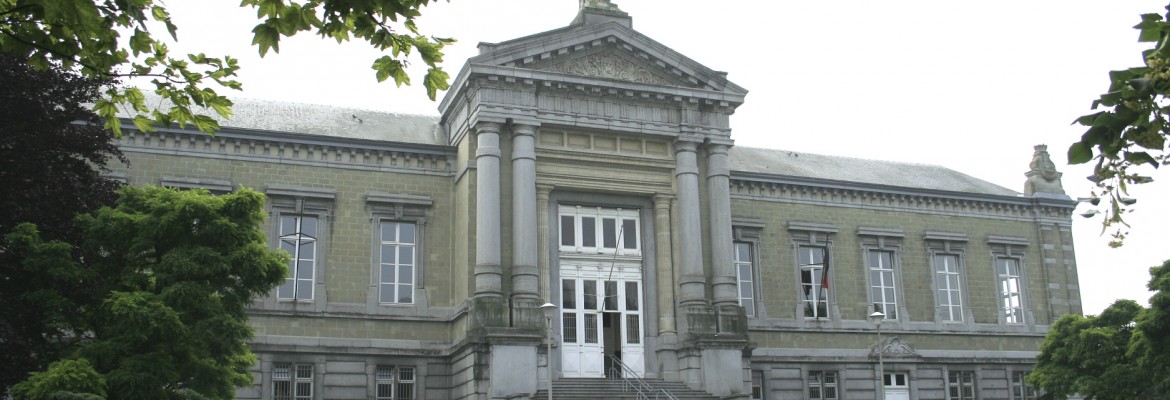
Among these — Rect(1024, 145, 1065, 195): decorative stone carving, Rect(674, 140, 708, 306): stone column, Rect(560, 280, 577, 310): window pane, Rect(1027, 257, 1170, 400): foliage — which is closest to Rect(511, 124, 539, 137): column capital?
Rect(560, 280, 577, 310): window pane

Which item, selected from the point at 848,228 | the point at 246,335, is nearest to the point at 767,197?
the point at 848,228

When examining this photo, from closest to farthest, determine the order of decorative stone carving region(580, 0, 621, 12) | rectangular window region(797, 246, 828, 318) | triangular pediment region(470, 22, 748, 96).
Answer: triangular pediment region(470, 22, 748, 96) < decorative stone carving region(580, 0, 621, 12) < rectangular window region(797, 246, 828, 318)

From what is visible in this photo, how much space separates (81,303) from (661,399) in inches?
551

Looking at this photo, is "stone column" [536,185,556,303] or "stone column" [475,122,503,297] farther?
"stone column" [536,185,556,303]

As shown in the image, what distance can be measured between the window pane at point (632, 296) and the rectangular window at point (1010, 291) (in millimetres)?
14819

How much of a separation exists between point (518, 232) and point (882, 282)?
47.2 feet

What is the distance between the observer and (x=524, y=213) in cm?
2916

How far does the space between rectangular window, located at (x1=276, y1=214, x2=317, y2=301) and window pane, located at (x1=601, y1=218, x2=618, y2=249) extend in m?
7.86

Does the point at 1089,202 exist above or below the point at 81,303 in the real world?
below

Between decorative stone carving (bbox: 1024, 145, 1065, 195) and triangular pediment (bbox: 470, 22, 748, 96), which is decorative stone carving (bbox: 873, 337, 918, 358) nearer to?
decorative stone carving (bbox: 1024, 145, 1065, 195)

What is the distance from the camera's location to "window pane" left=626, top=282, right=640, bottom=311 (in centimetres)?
3112

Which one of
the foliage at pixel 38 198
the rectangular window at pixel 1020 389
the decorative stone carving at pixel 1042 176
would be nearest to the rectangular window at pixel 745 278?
the rectangular window at pixel 1020 389

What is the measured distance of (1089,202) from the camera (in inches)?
220

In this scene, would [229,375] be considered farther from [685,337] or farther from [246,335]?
[685,337]
